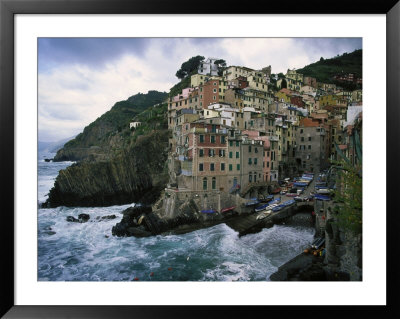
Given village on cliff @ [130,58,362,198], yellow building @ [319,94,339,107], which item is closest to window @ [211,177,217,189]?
village on cliff @ [130,58,362,198]

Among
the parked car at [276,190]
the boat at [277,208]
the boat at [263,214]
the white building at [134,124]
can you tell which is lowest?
the boat at [263,214]

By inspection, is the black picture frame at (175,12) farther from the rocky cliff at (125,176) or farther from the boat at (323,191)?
the rocky cliff at (125,176)

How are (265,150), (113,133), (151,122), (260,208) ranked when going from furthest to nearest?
1. (113,133)
2. (151,122)
3. (265,150)
4. (260,208)

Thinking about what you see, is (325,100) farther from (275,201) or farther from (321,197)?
(275,201)

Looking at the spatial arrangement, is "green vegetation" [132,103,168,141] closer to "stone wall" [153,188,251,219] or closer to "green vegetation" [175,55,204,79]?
"green vegetation" [175,55,204,79]

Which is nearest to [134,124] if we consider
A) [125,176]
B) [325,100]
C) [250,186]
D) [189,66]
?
[125,176]

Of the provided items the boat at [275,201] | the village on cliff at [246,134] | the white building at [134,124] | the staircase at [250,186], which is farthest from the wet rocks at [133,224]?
the boat at [275,201]

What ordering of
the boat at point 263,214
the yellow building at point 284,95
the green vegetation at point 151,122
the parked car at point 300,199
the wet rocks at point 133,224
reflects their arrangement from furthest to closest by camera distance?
the yellow building at point 284,95
the green vegetation at point 151,122
the boat at point 263,214
the wet rocks at point 133,224
the parked car at point 300,199
